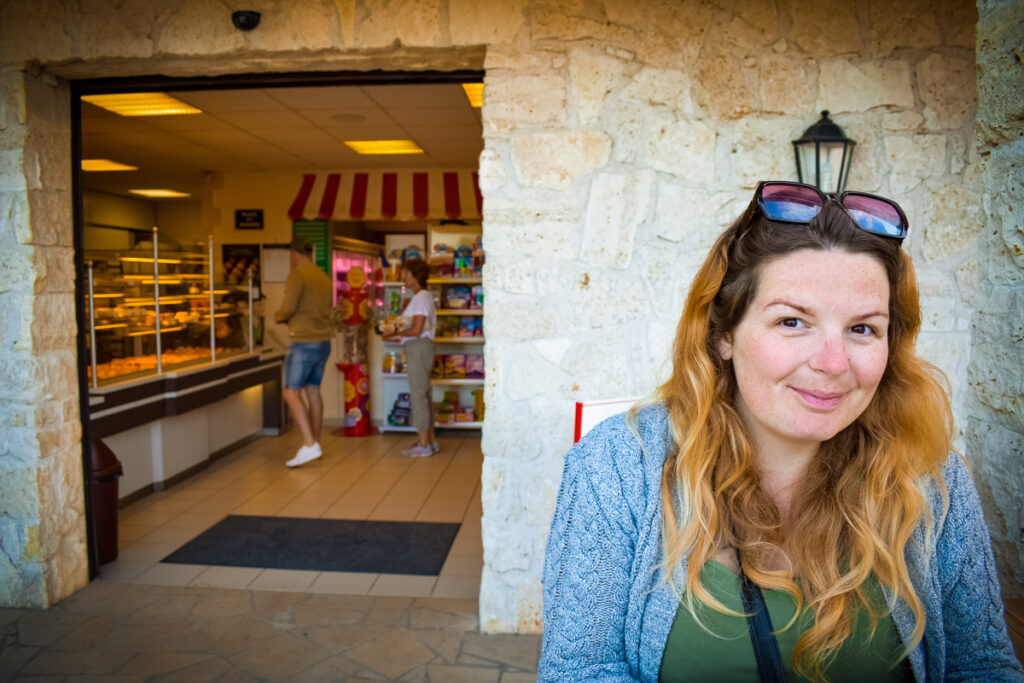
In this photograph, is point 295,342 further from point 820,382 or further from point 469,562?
point 820,382

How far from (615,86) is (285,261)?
6.52 m

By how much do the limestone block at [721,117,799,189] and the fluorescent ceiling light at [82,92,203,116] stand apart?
15.1ft

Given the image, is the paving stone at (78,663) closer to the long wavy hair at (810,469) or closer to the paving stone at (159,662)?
the paving stone at (159,662)

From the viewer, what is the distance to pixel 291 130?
6477mm

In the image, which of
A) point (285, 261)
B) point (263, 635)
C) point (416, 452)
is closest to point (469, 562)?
point (263, 635)

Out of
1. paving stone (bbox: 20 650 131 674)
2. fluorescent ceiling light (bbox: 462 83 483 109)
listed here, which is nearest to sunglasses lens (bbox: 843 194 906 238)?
Result: paving stone (bbox: 20 650 131 674)

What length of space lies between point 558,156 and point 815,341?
74.4 inches

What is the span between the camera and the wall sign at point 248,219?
336 inches

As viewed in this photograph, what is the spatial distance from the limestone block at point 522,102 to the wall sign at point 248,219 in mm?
6472

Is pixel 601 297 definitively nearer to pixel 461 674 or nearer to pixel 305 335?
pixel 461 674

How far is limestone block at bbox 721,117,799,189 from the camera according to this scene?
109 inches

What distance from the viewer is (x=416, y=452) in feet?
21.3

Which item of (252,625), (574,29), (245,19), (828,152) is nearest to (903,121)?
(828,152)

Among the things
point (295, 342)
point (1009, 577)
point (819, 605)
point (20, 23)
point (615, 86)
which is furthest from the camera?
point (295, 342)
